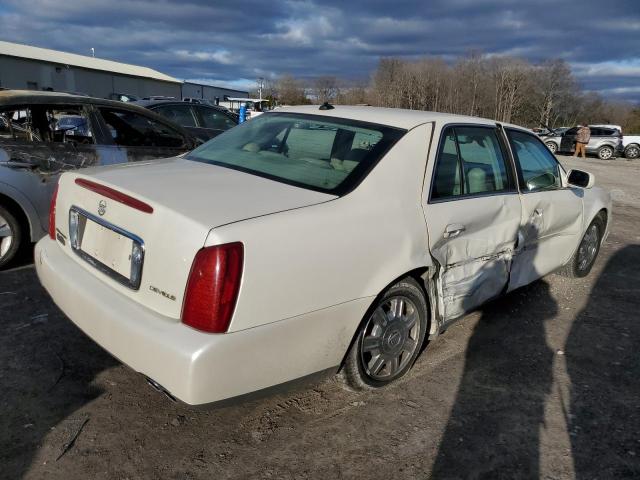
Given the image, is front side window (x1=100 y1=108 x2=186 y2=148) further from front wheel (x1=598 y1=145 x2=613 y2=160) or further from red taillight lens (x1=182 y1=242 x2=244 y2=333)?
front wheel (x1=598 y1=145 x2=613 y2=160)

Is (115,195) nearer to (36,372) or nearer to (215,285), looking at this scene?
(215,285)

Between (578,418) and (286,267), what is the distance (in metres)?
1.99

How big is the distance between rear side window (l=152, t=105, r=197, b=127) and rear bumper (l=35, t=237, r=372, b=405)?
674cm

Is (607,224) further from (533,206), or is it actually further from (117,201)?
(117,201)

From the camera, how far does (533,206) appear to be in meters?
4.05

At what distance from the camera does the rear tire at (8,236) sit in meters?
4.61

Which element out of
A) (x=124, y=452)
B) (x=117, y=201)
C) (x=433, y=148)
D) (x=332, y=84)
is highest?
(x=332, y=84)

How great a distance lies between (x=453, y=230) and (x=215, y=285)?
64.1 inches

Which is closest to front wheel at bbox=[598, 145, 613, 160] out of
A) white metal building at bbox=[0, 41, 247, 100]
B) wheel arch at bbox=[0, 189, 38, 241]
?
wheel arch at bbox=[0, 189, 38, 241]

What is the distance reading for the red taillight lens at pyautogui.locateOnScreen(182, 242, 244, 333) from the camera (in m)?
2.18

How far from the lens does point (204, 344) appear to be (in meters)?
2.15

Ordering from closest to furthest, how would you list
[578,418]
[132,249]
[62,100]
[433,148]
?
1. [132,249]
2. [578,418]
3. [433,148]
4. [62,100]

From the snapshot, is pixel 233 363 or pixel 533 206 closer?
pixel 233 363

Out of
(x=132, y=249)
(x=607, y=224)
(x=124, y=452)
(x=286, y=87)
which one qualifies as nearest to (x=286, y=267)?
(x=132, y=249)
